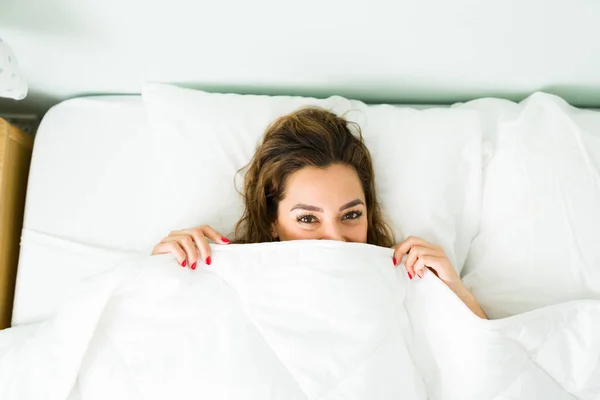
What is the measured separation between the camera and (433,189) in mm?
1237

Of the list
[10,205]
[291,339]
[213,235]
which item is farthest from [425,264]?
[10,205]

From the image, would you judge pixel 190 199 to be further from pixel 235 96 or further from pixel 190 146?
pixel 235 96

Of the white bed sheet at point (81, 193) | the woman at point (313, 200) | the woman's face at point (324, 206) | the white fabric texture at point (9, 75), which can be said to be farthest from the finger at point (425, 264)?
the white fabric texture at point (9, 75)

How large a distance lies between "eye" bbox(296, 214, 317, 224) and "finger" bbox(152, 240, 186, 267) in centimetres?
26

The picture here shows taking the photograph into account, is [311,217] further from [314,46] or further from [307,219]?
[314,46]

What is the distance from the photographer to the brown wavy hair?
3.73 feet

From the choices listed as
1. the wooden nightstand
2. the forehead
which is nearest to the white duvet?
the forehead

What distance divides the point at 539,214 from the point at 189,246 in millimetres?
840

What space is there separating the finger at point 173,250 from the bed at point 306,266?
0.02 metres

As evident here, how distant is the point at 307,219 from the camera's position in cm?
108

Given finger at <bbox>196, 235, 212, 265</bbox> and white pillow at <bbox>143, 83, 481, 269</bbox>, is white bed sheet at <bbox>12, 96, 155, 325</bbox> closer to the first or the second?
white pillow at <bbox>143, 83, 481, 269</bbox>

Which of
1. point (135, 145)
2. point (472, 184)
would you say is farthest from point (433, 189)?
point (135, 145)

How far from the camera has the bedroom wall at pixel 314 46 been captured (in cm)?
112

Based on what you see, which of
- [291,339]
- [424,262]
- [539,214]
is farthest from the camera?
[539,214]
